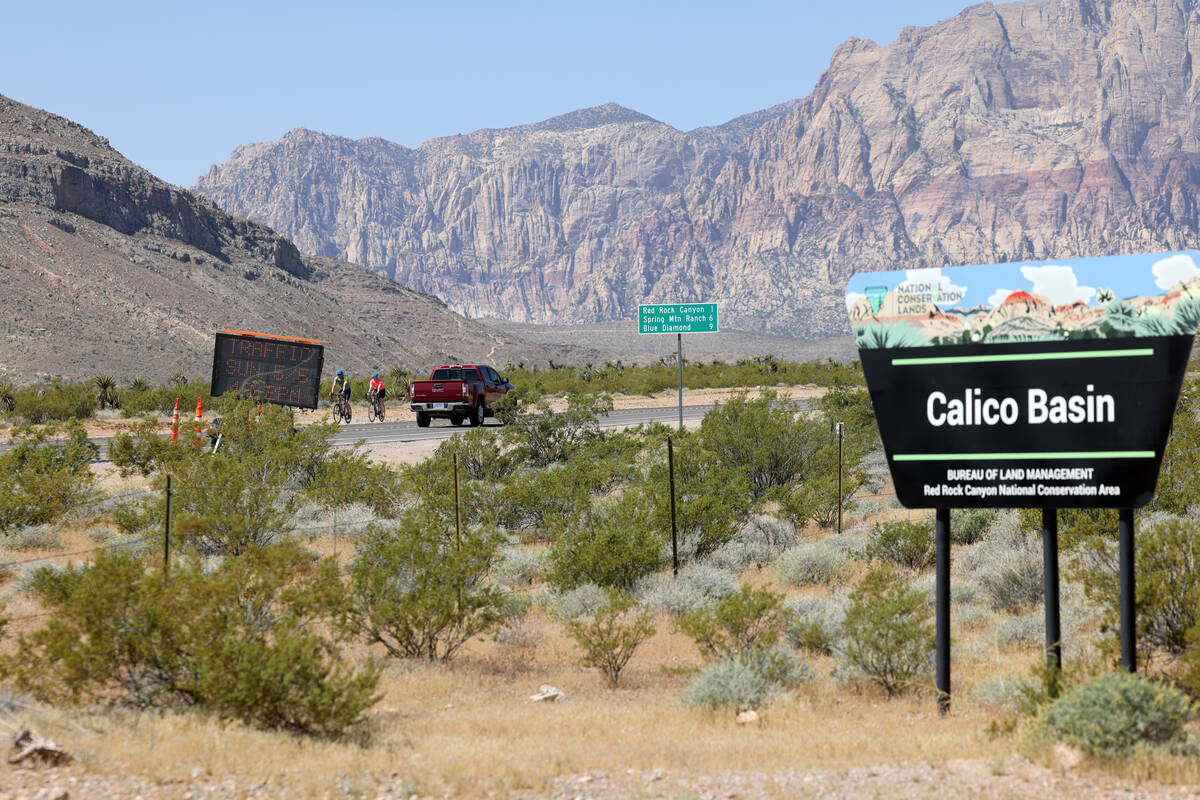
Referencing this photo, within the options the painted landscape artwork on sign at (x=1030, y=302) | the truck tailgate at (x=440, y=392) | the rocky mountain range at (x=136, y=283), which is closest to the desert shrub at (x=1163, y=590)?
the painted landscape artwork on sign at (x=1030, y=302)

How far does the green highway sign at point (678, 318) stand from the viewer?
34.8 metres

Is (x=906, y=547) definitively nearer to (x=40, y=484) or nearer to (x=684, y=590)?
(x=684, y=590)

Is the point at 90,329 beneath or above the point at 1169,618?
above

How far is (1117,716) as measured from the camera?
21.2 feet

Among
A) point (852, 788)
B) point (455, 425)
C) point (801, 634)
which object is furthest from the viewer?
point (455, 425)

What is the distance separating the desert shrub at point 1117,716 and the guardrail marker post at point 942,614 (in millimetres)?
1120

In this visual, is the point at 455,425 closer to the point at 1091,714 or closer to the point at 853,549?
the point at 853,549

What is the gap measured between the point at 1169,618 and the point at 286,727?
20.5 ft

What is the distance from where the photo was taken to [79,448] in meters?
19.4

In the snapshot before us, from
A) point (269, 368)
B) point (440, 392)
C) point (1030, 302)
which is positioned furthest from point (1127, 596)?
point (440, 392)

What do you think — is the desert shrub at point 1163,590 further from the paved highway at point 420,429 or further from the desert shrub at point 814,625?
the paved highway at point 420,429

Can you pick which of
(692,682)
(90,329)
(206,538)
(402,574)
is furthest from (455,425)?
Result: (90,329)

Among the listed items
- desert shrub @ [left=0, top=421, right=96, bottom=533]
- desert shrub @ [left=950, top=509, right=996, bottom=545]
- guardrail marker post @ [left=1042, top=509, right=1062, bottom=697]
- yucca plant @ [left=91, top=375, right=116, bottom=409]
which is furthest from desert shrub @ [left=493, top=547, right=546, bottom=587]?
yucca plant @ [left=91, top=375, right=116, bottom=409]

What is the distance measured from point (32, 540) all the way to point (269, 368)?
1059 cm
